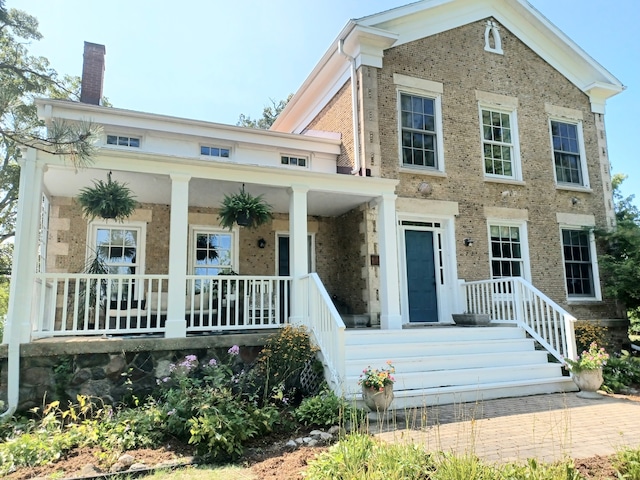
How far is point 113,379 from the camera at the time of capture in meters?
5.86

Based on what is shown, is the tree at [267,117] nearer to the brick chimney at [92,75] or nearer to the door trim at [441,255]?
the brick chimney at [92,75]

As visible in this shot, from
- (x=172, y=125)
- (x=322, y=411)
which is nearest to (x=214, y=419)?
(x=322, y=411)

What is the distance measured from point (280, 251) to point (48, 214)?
4.66m

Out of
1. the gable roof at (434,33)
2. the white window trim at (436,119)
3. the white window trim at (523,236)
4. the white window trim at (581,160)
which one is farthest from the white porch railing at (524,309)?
the gable roof at (434,33)

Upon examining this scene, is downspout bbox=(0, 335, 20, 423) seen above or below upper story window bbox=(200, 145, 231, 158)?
below

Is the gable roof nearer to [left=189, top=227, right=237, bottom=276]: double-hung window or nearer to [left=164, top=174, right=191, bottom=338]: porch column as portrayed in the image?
[left=189, top=227, right=237, bottom=276]: double-hung window

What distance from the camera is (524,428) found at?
15.8ft

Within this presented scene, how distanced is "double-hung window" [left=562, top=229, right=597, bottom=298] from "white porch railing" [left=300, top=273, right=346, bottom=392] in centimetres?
729

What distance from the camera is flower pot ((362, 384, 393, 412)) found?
521 centimetres

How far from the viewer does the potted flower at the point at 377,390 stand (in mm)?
5211

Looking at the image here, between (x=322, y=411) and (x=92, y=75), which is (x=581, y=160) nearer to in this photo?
(x=322, y=411)

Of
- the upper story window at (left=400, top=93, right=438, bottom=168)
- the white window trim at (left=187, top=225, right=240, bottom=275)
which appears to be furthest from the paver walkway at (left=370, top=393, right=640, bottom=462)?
the upper story window at (left=400, top=93, right=438, bottom=168)

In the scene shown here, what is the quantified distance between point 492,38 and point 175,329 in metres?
10.4

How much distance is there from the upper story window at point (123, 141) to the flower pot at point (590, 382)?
932 cm
